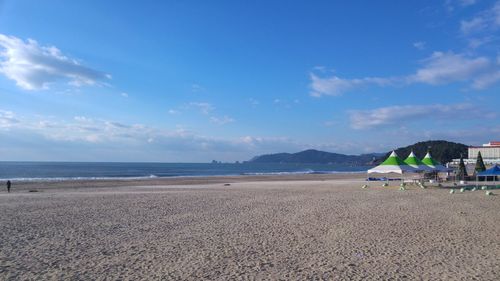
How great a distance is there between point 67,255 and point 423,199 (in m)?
14.8

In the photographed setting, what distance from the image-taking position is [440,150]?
120812 millimetres

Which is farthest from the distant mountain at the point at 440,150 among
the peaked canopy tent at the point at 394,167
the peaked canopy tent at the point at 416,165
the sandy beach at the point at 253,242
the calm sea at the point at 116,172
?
the sandy beach at the point at 253,242

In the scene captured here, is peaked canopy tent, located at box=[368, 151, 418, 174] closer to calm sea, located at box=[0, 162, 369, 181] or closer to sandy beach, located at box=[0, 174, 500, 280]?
sandy beach, located at box=[0, 174, 500, 280]

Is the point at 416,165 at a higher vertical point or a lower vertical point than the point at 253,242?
higher

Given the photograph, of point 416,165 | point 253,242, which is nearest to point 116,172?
point 416,165

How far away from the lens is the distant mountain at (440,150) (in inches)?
4587

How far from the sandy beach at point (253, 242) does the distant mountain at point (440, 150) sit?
107m

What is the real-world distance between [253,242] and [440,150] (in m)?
126

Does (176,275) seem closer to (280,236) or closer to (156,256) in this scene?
(156,256)

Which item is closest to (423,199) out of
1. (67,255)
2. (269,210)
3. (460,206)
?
(460,206)

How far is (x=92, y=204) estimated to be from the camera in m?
16.8

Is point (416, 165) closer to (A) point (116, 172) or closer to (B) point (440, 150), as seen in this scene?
(A) point (116, 172)

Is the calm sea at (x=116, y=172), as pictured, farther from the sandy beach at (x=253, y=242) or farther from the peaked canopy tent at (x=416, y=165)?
the sandy beach at (x=253, y=242)

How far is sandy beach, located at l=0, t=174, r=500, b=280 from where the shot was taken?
262 inches
